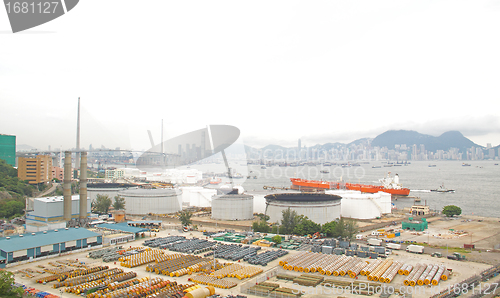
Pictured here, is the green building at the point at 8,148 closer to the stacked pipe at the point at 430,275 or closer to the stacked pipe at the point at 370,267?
the stacked pipe at the point at 370,267

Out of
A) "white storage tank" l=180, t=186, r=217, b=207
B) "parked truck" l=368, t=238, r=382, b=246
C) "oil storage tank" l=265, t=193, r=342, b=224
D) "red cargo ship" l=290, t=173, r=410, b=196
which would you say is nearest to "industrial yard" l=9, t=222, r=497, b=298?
"parked truck" l=368, t=238, r=382, b=246

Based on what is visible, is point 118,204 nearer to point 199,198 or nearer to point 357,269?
point 199,198

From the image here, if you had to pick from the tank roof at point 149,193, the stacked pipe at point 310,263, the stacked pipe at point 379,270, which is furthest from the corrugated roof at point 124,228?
the stacked pipe at point 379,270

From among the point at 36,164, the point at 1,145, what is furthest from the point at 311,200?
the point at 1,145

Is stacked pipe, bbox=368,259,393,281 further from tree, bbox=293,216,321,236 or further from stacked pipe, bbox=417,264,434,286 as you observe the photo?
tree, bbox=293,216,321,236

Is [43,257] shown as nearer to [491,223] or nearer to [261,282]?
[261,282]

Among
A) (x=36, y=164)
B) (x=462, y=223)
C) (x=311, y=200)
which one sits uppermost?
(x=36, y=164)

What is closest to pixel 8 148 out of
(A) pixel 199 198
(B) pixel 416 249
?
(A) pixel 199 198
